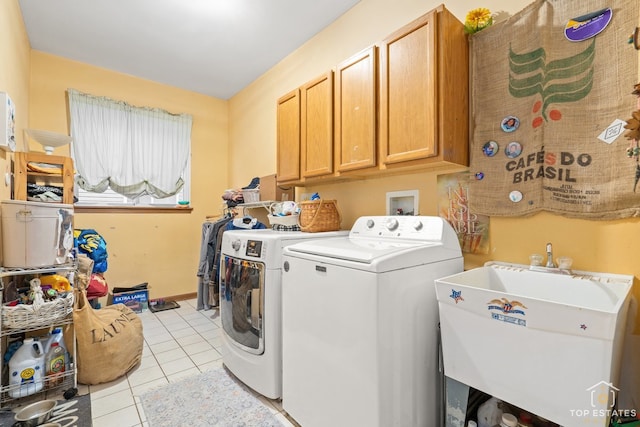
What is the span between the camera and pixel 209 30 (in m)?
2.71

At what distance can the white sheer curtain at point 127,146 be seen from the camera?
10.8ft

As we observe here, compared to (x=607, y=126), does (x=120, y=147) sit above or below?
above

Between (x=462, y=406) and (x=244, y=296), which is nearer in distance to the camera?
(x=462, y=406)

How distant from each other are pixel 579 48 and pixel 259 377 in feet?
7.65

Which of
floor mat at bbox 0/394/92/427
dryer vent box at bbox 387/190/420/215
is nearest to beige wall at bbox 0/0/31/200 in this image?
floor mat at bbox 0/394/92/427

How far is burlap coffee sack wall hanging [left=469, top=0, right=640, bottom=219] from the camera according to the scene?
1.20m

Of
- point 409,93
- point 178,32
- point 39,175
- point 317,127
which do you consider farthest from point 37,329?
point 409,93

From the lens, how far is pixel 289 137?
8.27 ft

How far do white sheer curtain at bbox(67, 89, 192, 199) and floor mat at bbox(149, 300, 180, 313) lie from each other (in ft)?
4.34

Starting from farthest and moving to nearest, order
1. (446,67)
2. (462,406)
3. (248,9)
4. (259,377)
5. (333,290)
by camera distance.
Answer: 1. (248,9)
2. (259,377)
3. (446,67)
4. (333,290)
5. (462,406)

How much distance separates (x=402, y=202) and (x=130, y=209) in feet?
10.7

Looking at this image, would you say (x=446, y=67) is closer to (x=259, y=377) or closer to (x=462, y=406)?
(x=462, y=406)

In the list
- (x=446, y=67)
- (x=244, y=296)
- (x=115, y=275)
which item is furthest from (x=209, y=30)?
(x=115, y=275)

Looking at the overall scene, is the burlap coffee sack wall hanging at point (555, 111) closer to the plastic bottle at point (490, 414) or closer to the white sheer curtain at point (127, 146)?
the plastic bottle at point (490, 414)
